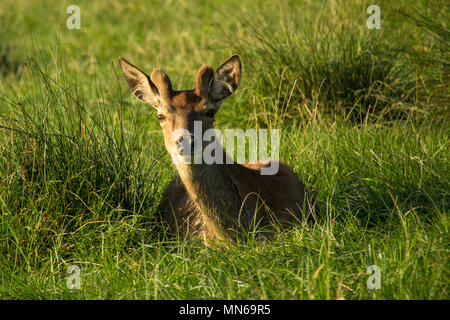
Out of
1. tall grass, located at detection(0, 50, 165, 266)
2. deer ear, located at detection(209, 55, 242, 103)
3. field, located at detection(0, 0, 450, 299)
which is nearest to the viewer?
field, located at detection(0, 0, 450, 299)

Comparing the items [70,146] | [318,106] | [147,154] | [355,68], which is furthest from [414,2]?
[70,146]

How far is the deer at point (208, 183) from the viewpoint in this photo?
4324mm

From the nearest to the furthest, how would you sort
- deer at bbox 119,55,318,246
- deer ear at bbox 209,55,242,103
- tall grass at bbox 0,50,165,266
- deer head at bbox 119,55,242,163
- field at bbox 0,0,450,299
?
field at bbox 0,0,450,299 → deer head at bbox 119,55,242,163 → deer at bbox 119,55,318,246 → tall grass at bbox 0,50,165,266 → deer ear at bbox 209,55,242,103

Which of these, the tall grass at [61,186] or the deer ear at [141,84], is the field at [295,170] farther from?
the deer ear at [141,84]

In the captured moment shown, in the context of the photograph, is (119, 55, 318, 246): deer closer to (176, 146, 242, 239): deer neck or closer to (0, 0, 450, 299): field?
(176, 146, 242, 239): deer neck

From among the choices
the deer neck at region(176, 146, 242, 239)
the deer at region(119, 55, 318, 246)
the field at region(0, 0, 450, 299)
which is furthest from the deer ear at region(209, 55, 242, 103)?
the field at region(0, 0, 450, 299)

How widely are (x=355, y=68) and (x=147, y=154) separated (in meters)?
2.55

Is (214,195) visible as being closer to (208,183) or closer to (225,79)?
(208,183)

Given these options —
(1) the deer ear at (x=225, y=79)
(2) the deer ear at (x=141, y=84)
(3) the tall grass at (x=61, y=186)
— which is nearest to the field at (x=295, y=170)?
(3) the tall grass at (x=61, y=186)

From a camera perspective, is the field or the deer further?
the deer

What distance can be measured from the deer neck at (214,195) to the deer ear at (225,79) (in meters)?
0.40

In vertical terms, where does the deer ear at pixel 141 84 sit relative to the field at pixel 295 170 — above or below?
above

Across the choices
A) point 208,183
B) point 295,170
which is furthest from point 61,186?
point 295,170

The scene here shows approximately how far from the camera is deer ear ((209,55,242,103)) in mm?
4574
